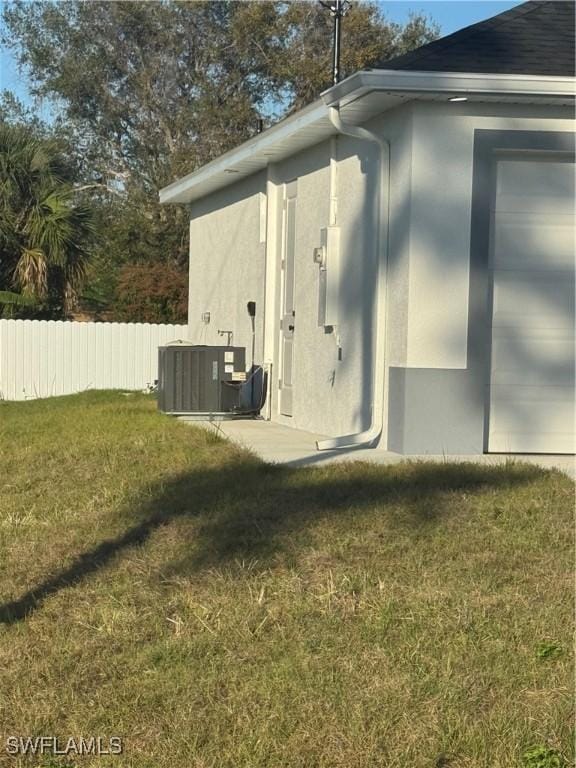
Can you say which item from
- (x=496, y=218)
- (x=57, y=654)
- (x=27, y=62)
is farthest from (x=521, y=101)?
(x=27, y=62)

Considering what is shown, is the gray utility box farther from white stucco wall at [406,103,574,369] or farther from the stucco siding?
white stucco wall at [406,103,574,369]

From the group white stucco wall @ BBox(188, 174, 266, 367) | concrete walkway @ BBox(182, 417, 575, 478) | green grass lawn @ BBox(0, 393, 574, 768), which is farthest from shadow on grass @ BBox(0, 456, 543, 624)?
white stucco wall @ BBox(188, 174, 266, 367)

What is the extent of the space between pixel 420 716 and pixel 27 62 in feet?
113

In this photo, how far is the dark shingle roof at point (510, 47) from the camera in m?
9.23

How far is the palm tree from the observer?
67.2 ft

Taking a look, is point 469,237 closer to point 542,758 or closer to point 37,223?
point 542,758

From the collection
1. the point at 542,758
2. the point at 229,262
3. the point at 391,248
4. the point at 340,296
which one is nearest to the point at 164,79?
the point at 229,262

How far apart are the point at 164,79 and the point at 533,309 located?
2626 cm

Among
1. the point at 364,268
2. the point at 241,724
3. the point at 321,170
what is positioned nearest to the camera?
the point at 241,724

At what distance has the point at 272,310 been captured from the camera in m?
14.0

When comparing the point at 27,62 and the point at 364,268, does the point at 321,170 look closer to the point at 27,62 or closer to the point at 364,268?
the point at 364,268

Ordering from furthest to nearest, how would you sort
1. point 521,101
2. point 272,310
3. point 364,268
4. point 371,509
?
point 272,310 → point 364,268 → point 521,101 → point 371,509

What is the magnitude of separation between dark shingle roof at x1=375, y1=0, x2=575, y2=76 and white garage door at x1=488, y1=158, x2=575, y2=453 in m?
0.81
